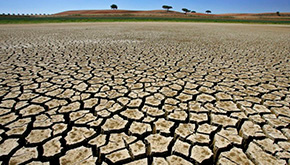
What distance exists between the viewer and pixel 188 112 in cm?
179

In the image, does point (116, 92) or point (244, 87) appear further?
point (244, 87)

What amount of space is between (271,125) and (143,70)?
2099 millimetres

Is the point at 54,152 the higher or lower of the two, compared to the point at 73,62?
lower

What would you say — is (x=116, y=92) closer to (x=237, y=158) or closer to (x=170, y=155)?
(x=170, y=155)

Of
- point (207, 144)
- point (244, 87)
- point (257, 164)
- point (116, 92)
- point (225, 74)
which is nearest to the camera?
point (257, 164)

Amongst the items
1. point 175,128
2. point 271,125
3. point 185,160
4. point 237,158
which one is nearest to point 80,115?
point 175,128

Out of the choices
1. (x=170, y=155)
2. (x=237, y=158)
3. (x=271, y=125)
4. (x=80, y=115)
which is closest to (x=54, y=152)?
(x=80, y=115)

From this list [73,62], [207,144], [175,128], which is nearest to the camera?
[207,144]

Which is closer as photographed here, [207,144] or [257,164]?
[257,164]

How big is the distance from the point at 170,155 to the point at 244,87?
5.79ft

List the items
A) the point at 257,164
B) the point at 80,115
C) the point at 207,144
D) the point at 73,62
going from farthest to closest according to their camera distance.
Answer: the point at 73,62
the point at 80,115
the point at 207,144
the point at 257,164

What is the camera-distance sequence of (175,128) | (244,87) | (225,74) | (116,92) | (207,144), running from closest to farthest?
(207,144) → (175,128) → (116,92) → (244,87) → (225,74)

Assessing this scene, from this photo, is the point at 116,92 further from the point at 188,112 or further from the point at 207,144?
the point at 207,144

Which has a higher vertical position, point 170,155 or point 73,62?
point 73,62
